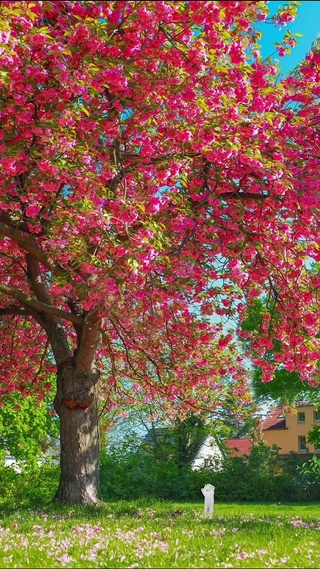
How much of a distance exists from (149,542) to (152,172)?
486 centimetres

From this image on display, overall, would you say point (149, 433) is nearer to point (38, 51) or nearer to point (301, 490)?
point (301, 490)

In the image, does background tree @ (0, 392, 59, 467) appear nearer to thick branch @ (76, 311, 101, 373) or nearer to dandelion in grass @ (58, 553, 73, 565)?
thick branch @ (76, 311, 101, 373)

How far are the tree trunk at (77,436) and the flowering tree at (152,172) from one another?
3 centimetres

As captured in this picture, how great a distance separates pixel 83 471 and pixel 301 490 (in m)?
11.4

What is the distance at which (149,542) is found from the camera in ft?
21.3

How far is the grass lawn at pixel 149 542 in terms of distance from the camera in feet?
18.2

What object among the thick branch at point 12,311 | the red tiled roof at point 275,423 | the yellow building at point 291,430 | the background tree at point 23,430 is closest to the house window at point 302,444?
the yellow building at point 291,430

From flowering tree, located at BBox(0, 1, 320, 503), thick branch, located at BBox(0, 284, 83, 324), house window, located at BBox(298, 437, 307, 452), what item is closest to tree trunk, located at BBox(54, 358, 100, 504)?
flowering tree, located at BBox(0, 1, 320, 503)

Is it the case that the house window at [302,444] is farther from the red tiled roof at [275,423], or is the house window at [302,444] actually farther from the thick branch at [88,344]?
the thick branch at [88,344]

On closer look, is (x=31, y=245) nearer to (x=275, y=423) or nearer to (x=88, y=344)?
(x=88, y=344)

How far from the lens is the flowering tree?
24.6 ft

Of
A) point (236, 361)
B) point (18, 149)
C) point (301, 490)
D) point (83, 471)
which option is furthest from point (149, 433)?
point (18, 149)

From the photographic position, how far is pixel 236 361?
550 inches

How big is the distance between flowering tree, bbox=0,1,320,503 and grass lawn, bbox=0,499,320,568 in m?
2.80
